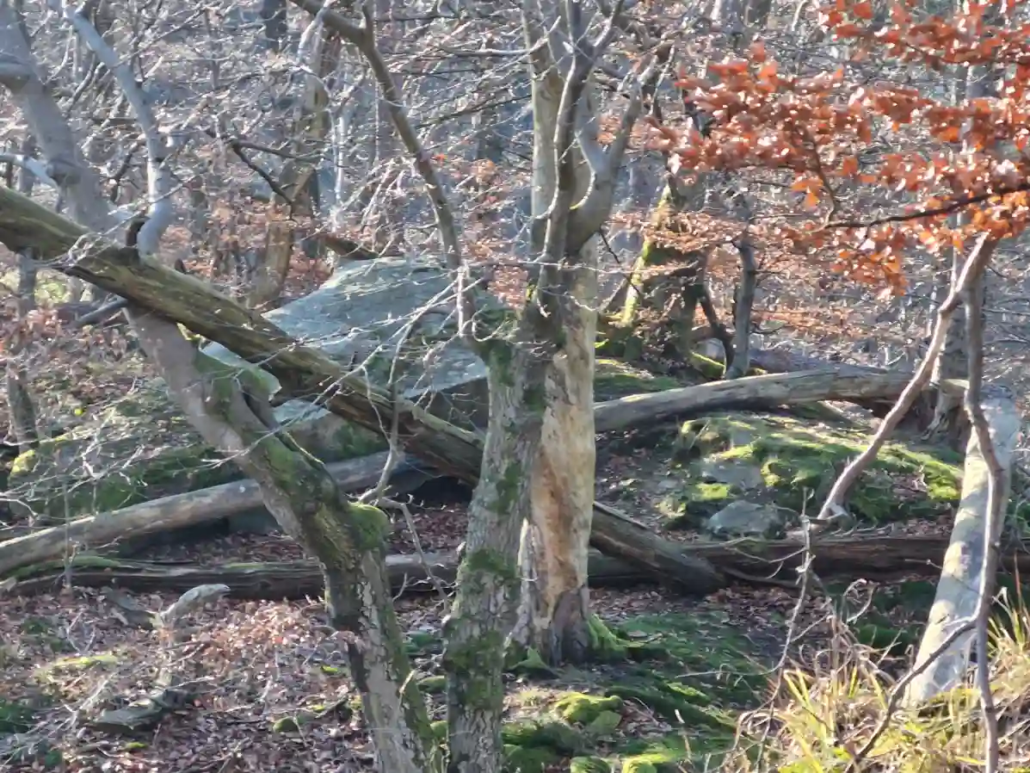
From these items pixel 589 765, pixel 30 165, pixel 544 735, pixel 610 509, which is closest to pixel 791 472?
pixel 610 509

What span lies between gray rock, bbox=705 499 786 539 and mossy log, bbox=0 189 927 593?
3.21 meters

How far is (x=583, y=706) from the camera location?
6.96 metres

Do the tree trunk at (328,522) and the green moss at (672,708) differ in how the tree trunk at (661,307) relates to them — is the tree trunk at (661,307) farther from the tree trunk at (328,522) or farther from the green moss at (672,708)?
the tree trunk at (328,522)

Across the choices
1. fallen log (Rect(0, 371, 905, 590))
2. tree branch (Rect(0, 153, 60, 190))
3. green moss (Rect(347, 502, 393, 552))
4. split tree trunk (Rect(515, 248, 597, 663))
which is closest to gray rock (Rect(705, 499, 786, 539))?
fallen log (Rect(0, 371, 905, 590))

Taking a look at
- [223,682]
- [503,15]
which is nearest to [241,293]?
[503,15]

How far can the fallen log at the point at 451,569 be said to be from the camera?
8.37 m

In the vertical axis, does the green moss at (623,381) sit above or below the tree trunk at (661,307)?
below

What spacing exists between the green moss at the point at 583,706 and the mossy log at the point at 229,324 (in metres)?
1.54

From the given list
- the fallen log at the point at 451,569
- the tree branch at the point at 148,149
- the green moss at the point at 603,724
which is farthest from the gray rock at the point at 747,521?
the tree branch at the point at 148,149

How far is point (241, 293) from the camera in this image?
12.6 metres

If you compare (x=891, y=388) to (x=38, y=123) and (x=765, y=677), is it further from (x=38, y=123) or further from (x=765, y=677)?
(x=38, y=123)

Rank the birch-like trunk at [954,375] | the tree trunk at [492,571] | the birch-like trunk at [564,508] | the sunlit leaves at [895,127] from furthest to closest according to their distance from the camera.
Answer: the birch-like trunk at [954,375] < the birch-like trunk at [564,508] < the tree trunk at [492,571] < the sunlit leaves at [895,127]

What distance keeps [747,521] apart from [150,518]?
4.96 meters

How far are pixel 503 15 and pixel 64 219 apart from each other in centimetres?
406
